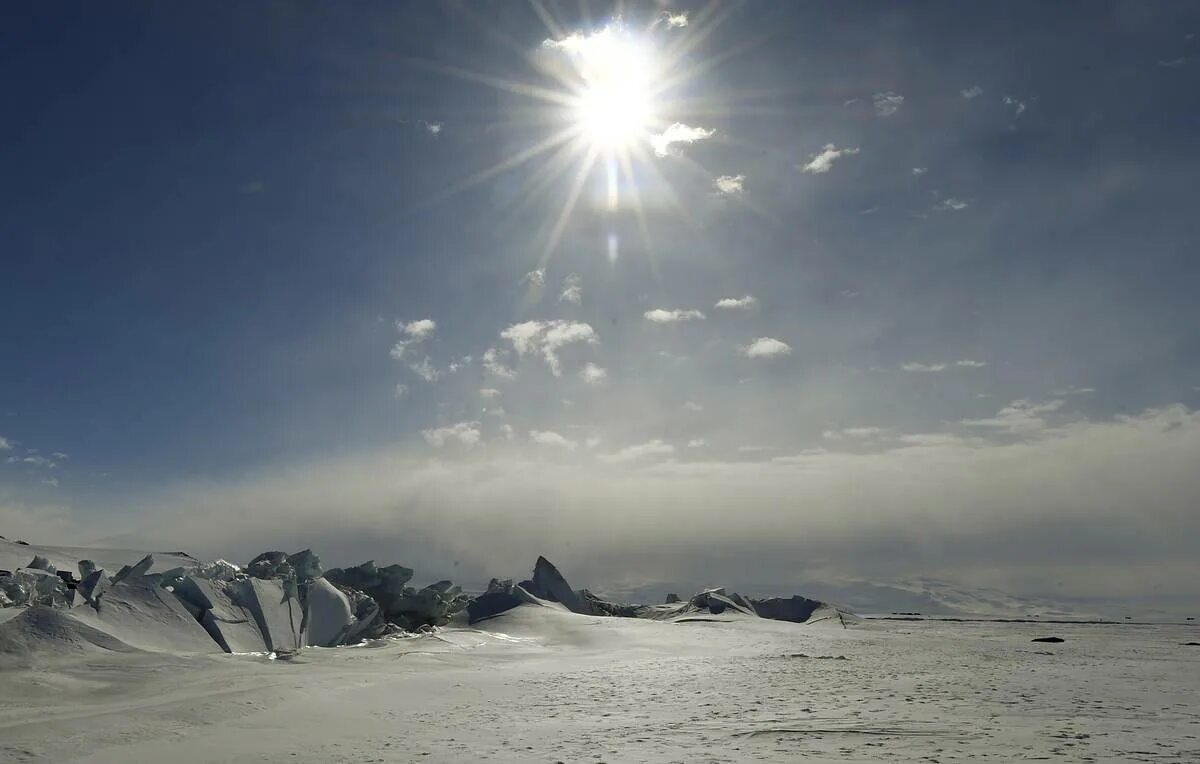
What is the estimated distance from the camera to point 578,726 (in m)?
10.8

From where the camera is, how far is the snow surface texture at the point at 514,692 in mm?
9242

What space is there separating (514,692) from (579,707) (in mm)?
2433

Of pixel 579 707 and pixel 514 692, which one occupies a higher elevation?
pixel 579 707

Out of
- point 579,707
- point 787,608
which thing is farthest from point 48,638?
point 787,608

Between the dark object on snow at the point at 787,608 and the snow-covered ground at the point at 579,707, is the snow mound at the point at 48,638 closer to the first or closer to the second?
the snow-covered ground at the point at 579,707

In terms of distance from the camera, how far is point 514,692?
14477 mm

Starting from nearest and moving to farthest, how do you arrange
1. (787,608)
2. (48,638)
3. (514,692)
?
(514,692)
(48,638)
(787,608)

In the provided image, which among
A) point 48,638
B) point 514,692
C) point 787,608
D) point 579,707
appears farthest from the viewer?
point 787,608

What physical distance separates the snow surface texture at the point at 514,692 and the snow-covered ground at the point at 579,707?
0.06m

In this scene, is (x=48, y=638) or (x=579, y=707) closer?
(x=579, y=707)

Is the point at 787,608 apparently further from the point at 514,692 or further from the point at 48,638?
the point at 48,638

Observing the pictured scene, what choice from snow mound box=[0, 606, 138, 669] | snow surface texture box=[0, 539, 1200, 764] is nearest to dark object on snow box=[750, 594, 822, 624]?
snow surface texture box=[0, 539, 1200, 764]

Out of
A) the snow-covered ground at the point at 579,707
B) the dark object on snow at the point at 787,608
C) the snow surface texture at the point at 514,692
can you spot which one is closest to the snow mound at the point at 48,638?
the snow surface texture at the point at 514,692

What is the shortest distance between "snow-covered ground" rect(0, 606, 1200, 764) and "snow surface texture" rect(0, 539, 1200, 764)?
0.06m
